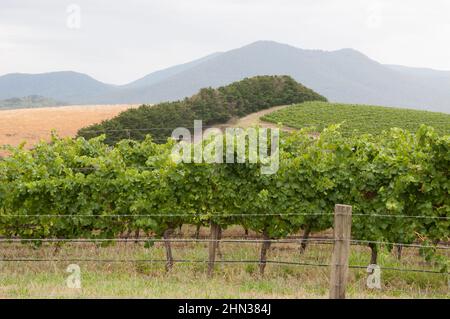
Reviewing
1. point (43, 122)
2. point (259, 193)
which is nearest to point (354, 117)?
point (43, 122)

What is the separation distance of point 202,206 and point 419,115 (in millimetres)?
48134

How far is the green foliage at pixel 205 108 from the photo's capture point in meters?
40.4

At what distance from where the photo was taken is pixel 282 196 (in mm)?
12062

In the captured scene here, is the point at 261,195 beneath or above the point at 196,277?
above

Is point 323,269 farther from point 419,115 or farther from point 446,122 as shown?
point 419,115

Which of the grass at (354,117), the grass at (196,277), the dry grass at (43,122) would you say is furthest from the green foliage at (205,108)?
the grass at (196,277)

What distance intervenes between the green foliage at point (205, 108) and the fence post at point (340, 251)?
78.3 feet

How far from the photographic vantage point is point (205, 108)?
49.8 metres

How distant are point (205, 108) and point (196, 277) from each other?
39.2 m

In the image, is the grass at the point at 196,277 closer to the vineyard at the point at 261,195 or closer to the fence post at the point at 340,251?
the vineyard at the point at 261,195
